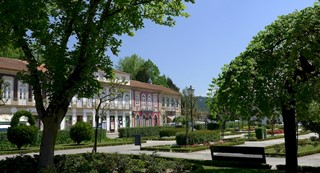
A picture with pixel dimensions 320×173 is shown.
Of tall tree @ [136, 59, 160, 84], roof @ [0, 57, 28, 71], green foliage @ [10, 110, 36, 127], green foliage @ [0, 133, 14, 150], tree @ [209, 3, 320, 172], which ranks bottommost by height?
green foliage @ [0, 133, 14, 150]

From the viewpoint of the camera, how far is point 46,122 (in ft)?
40.1

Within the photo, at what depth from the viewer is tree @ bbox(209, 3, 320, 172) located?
32.0 feet

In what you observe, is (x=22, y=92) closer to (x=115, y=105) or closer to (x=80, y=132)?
(x=80, y=132)

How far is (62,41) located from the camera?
1123 centimetres

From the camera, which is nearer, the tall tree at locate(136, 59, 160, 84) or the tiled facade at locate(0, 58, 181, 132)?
the tiled facade at locate(0, 58, 181, 132)

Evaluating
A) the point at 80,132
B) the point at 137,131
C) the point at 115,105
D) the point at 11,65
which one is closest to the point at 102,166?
the point at 80,132

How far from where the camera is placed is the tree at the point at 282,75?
975 centimetres

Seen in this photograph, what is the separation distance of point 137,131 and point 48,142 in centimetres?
2936

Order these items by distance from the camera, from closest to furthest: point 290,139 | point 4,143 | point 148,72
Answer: point 290,139 < point 4,143 < point 148,72

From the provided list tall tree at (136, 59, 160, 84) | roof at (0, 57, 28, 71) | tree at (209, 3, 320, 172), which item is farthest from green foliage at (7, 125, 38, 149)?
tall tree at (136, 59, 160, 84)

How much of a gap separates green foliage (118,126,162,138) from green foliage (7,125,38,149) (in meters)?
14.9

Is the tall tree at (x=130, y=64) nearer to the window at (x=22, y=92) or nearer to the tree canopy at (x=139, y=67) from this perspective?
the tree canopy at (x=139, y=67)

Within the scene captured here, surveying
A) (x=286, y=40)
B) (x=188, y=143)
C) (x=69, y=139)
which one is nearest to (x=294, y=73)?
(x=286, y=40)

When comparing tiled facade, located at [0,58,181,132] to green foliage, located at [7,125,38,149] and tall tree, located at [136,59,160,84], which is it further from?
tall tree, located at [136,59,160,84]
